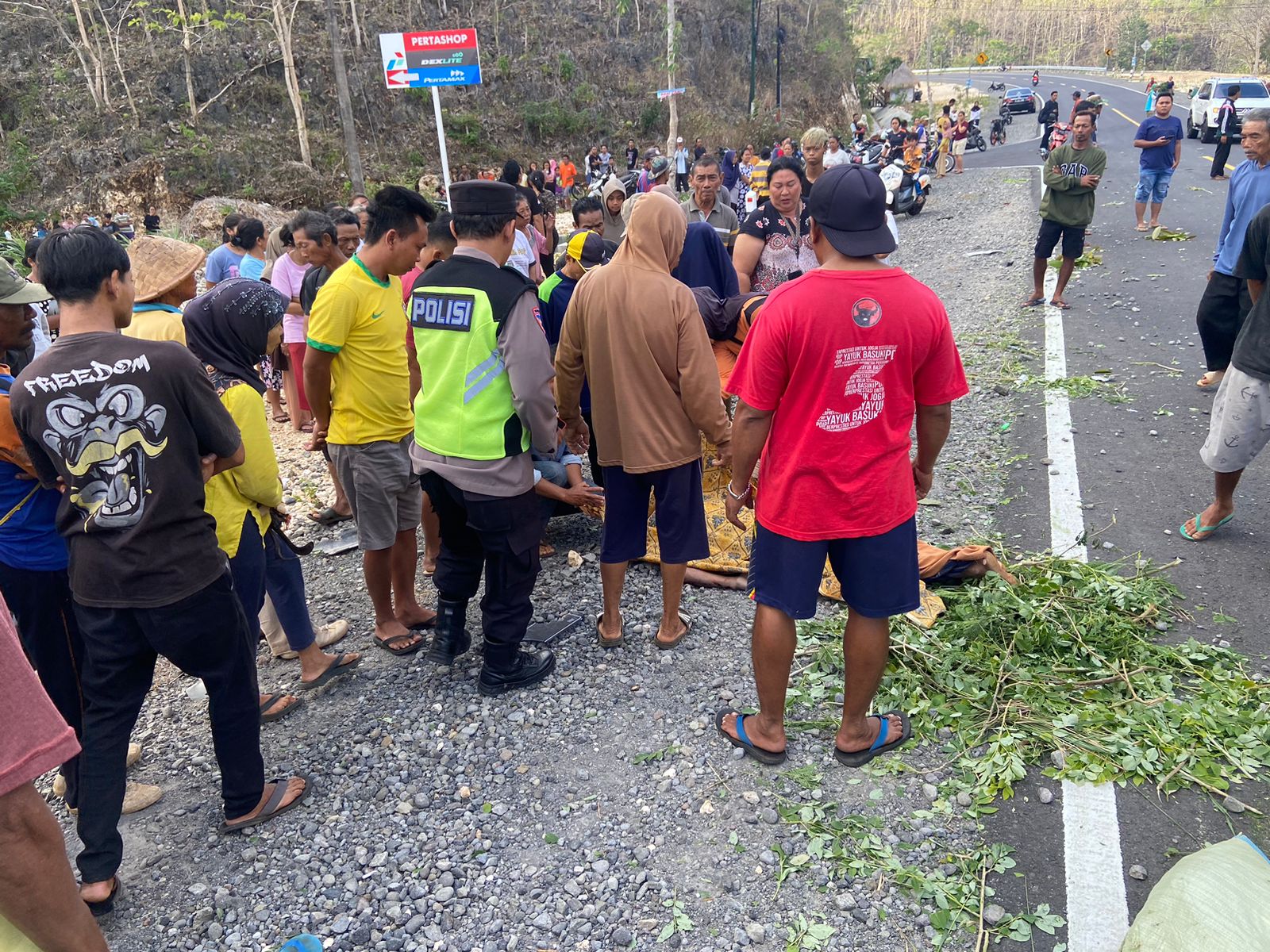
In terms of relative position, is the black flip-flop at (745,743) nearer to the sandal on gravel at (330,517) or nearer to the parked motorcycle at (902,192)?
the sandal on gravel at (330,517)

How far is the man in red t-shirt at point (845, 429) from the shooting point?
8.36 ft

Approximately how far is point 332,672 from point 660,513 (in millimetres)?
1718

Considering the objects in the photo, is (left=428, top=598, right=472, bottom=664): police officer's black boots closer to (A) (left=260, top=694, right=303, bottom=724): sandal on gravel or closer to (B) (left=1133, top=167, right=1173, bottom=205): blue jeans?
(A) (left=260, top=694, right=303, bottom=724): sandal on gravel

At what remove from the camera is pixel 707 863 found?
263 cm

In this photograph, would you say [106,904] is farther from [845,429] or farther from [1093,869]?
[1093,869]

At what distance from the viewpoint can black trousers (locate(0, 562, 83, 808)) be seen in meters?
2.75

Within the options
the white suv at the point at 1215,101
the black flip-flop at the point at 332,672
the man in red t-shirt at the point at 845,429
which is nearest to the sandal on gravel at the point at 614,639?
the man in red t-shirt at the point at 845,429

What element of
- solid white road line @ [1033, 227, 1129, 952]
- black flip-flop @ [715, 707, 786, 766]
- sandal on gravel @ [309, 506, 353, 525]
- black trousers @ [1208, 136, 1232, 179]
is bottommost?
sandal on gravel @ [309, 506, 353, 525]

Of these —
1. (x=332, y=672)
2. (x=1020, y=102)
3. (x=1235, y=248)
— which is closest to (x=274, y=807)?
(x=332, y=672)

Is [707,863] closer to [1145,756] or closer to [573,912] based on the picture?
[573,912]

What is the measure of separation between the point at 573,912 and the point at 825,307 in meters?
2.06

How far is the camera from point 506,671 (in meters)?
3.57

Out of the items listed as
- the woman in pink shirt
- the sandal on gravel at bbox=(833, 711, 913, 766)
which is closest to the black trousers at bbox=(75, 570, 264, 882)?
the sandal on gravel at bbox=(833, 711, 913, 766)

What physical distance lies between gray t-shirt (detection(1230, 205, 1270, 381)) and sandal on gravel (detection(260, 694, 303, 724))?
15.9ft
